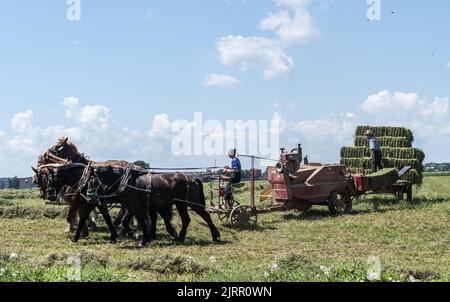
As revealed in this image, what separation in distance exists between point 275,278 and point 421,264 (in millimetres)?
3714

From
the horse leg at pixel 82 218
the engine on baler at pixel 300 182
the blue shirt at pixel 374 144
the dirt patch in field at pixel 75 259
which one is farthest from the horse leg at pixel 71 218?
the blue shirt at pixel 374 144

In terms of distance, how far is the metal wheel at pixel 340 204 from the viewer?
18.2 metres

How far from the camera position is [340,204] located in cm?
1841

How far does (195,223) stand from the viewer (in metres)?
16.4

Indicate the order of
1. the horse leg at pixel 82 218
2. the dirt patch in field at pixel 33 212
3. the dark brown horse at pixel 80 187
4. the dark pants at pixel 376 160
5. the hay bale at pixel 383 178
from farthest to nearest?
the dark pants at pixel 376 160
the hay bale at pixel 383 178
the dirt patch in field at pixel 33 212
the horse leg at pixel 82 218
the dark brown horse at pixel 80 187

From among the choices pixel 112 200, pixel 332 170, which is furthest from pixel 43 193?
pixel 332 170

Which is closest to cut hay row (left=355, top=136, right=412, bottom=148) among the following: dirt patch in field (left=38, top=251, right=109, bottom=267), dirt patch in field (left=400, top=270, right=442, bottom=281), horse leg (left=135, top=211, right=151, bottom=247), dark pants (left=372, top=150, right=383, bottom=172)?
dark pants (left=372, top=150, right=383, bottom=172)

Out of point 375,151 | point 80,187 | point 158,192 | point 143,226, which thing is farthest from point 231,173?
point 375,151

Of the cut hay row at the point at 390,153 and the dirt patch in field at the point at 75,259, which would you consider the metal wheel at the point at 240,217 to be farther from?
the cut hay row at the point at 390,153

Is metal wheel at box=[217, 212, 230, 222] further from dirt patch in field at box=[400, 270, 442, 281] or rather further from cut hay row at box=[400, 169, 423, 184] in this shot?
dirt patch in field at box=[400, 270, 442, 281]

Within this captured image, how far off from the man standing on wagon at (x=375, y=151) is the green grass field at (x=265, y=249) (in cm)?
120

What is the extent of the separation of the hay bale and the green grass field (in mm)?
723

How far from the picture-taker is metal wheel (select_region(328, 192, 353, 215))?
1820 centimetres
